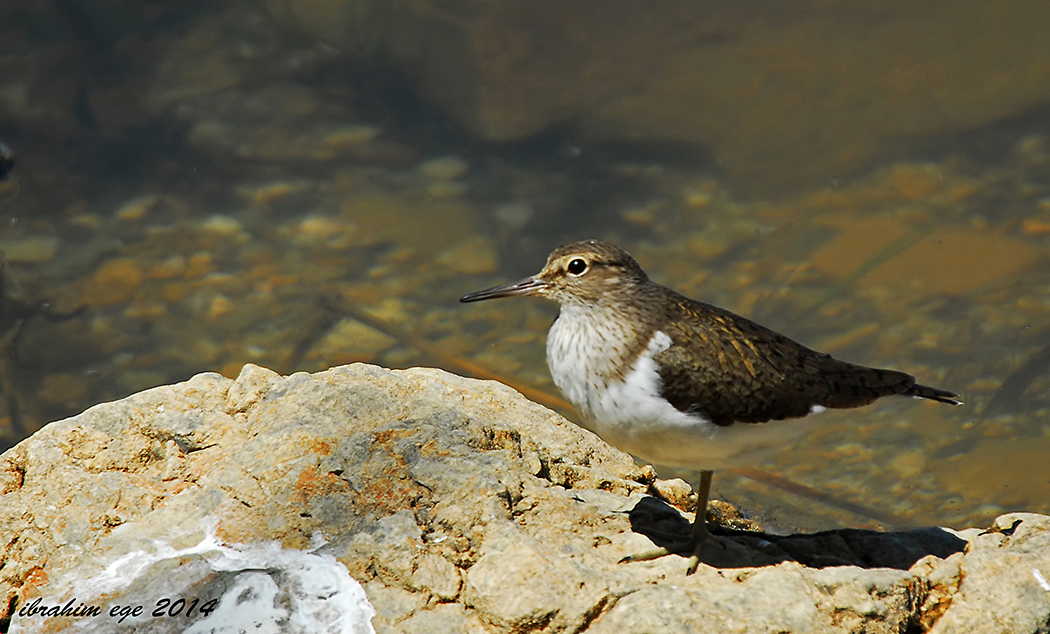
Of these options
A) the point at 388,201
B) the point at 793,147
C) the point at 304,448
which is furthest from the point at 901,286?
the point at 304,448

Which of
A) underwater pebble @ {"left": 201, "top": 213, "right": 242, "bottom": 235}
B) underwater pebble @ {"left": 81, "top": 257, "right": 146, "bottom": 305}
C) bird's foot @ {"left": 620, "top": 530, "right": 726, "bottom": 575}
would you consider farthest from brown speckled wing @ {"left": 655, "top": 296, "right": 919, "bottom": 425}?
underwater pebble @ {"left": 81, "top": 257, "right": 146, "bottom": 305}

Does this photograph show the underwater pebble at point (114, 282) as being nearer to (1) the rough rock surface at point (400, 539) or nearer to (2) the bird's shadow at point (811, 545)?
(1) the rough rock surface at point (400, 539)

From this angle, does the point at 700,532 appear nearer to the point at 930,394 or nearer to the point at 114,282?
the point at 930,394

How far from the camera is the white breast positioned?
4.30m

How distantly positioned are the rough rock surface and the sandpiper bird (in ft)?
1.28

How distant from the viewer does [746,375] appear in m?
4.46

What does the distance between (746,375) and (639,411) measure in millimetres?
564

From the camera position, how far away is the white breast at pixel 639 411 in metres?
4.30

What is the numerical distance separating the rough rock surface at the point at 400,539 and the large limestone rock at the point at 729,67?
679 cm

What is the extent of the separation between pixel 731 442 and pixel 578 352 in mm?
815

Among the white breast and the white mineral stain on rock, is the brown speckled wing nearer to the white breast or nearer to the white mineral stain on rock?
the white breast

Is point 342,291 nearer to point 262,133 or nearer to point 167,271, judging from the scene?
point 167,271

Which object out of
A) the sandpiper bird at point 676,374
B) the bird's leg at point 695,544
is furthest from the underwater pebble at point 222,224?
the bird's leg at point 695,544

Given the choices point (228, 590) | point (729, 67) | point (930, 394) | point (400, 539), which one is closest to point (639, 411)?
point (400, 539)
